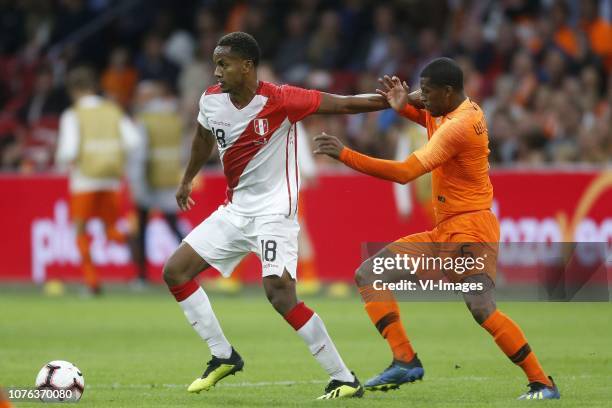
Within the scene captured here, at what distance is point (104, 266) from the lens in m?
19.2

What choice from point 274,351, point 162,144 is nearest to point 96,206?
point 162,144

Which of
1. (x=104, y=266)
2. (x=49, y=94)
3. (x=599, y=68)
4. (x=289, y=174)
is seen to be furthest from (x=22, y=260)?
(x=289, y=174)

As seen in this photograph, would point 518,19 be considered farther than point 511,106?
Yes

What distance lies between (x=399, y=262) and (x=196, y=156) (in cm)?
172

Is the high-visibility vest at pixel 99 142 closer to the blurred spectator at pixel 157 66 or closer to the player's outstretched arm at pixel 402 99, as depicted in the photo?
the blurred spectator at pixel 157 66

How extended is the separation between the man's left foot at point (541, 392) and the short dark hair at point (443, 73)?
80.6 inches

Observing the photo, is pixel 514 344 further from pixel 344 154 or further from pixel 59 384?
pixel 59 384

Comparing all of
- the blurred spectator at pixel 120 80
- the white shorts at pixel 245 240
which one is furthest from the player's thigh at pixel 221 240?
the blurred spectator at pixel 120 80

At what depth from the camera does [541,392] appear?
8.70 meters

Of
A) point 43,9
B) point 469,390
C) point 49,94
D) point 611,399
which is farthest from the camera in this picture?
point 43,9

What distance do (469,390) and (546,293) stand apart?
2069 millimetres

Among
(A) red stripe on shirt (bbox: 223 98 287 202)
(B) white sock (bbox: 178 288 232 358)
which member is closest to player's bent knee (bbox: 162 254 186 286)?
(B) white sock (bbox: 178 288 232 358)

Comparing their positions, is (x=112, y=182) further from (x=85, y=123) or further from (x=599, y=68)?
(x=599, y=68)

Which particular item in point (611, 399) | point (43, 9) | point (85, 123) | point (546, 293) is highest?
point (43, 9)
